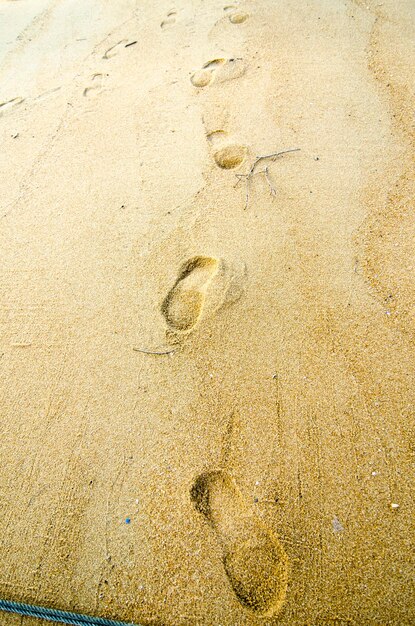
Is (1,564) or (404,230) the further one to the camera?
(404,230)

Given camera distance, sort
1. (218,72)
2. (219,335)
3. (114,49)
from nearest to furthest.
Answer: (219,335), (218,72), (114,49)

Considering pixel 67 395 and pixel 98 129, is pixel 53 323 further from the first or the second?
pixel 98 129

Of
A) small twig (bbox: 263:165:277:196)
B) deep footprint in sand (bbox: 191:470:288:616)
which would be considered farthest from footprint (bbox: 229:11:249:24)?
deep footprint in sand (bbox: 191:470:288:616)

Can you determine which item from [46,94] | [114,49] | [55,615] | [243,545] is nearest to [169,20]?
[114,49]

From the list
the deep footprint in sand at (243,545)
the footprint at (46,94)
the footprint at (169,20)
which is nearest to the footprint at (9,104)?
the footprint at (46,94)

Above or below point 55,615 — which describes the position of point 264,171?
above

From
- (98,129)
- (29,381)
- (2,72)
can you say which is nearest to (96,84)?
(98,129)

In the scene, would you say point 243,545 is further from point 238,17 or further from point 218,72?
point 238,17
